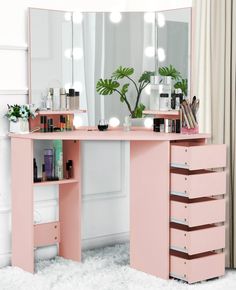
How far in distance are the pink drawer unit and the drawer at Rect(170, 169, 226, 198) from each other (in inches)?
36.5

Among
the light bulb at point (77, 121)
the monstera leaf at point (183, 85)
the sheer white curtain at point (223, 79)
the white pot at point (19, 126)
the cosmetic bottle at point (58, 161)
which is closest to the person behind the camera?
the sheer white curtain at point (223, 79)

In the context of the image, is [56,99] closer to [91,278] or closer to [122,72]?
[122,72]

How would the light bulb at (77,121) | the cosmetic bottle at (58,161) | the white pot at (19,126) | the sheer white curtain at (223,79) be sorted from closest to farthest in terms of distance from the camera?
1. the sheer white curtain at (223,79)
2. the white pot at (19,126)
3. the cosmetic bottle at (58,161)
4. the light bulb at (77,121)

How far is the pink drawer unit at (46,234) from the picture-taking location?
375cm

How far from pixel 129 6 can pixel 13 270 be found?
1.82m

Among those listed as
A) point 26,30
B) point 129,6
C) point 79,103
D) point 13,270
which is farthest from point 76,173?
point 129,6

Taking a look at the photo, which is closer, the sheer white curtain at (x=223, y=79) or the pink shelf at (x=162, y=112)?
the sheer white curtain at (x=223, y=79)

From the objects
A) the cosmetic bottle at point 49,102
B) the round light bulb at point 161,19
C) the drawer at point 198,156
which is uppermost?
the round light bulb at point 161,19

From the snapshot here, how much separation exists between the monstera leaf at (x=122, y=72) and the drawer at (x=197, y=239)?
1.09 m

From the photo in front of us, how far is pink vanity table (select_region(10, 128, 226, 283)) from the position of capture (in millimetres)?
3227

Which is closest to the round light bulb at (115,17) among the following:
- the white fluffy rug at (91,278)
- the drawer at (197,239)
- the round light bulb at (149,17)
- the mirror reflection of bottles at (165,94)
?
the round light bulb at (149,17)

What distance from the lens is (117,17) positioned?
391 cm

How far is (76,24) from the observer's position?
150 inches

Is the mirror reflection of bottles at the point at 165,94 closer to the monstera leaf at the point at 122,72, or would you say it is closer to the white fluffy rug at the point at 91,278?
the monstera leaf at the point at 122,72
